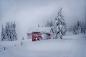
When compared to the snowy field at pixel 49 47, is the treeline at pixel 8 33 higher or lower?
higher

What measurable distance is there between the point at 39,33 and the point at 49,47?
978 mm

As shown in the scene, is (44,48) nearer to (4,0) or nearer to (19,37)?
(19,37)

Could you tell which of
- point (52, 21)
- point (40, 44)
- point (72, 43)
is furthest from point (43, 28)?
point (72, 43)

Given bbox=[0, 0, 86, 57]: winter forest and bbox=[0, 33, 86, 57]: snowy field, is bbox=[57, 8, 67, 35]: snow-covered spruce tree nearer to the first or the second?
bbox=[0, 0, 86, 57]: winter forest

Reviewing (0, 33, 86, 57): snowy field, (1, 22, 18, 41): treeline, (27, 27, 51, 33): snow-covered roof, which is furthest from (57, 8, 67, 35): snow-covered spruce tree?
(1, 22, 18, 41): treeline

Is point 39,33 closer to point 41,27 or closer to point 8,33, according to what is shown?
point 41,27

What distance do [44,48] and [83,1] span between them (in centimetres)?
340

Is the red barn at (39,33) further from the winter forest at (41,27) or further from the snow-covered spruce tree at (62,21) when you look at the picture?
the snow-covered spruce tree at (62,21)

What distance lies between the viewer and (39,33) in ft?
12.6

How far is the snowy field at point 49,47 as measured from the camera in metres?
3.23

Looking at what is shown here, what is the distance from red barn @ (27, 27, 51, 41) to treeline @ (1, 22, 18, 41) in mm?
861

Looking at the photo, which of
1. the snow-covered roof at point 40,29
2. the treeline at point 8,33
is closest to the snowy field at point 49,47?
the treeline at point 8,33

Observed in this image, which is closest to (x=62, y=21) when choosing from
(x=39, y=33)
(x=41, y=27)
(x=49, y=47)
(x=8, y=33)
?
(x=41, y=27)

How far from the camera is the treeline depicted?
3.70 m
